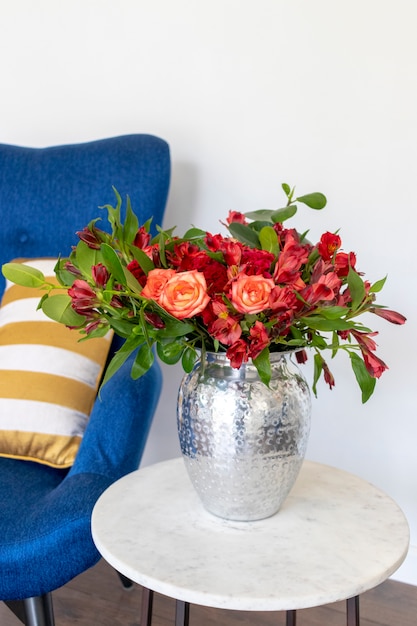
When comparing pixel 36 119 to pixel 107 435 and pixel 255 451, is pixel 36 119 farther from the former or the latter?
pixel 255 451

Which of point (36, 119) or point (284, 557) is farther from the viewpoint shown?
point (36, 119)

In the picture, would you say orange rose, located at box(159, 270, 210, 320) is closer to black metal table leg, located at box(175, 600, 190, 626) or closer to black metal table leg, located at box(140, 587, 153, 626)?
black metal table leg, located at box(175, 600, 190, 626)

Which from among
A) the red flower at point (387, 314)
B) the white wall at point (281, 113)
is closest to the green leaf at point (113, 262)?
the red flower at point (387, 314)

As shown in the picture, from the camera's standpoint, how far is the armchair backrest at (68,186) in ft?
5.45

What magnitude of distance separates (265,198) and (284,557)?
3.34 feet

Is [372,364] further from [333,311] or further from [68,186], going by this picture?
[68,186]

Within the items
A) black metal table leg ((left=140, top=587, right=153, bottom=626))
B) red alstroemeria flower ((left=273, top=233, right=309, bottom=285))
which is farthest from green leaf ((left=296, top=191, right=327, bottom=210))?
black metal table leg ((left=140, top=587, right=153, bottom=626))

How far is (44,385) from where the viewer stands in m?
1.49

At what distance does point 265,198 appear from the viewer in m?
1.78

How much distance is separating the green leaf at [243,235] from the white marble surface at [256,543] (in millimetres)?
393

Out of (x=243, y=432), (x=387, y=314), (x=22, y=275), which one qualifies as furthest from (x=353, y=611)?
(x=22, y=275)

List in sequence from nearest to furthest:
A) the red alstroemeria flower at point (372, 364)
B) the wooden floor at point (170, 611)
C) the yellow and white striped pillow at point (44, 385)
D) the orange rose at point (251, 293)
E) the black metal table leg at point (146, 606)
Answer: the orange rose at point (251, 293)
the red alstroemeria flower at point (372, 364)
the black metal table leg at point (146, 606)
the yellow and white striped pillow at point (44, 385)
the wooden floor at point (170, 611)

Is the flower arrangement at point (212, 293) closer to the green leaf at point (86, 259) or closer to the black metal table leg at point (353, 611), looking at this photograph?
the green leaf at point (86, 259)

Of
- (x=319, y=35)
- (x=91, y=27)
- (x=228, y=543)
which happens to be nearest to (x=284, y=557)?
(x=228, y=543)
